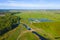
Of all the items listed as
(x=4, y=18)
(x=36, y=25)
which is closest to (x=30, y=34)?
(x=36, y=25)

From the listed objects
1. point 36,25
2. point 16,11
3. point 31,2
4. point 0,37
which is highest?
point 31,2

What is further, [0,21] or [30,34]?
[0,21]

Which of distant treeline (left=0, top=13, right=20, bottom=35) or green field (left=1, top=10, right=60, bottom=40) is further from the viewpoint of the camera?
distant treeline (left=0, top=13, right=20, bottom=35)

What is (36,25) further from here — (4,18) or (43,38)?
(4,18)

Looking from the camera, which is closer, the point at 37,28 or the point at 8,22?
the point at 37,28

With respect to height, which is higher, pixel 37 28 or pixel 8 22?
pixel 8 22

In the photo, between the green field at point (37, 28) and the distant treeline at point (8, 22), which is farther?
the distant treeline at point (8, 22)

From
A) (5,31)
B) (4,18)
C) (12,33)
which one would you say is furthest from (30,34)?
(4,18)

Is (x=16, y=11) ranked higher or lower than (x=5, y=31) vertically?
higher
